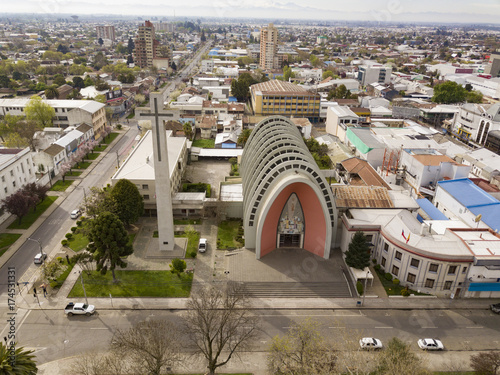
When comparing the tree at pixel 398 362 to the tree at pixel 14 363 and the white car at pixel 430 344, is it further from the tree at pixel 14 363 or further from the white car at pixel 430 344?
the tree at pixel 14 363

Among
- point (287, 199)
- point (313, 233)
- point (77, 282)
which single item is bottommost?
point (77, 282)

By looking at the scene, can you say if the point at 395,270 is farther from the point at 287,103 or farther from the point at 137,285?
the point at 287,103

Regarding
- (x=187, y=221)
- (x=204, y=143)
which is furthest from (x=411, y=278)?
(x=204, y=143)

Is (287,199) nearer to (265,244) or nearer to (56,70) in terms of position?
(265,244)

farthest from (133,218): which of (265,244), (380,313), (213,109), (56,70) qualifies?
(56,70)

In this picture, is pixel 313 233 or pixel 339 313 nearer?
pixel 339 313

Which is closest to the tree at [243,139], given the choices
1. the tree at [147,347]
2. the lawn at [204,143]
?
the lawn at [204,143]
